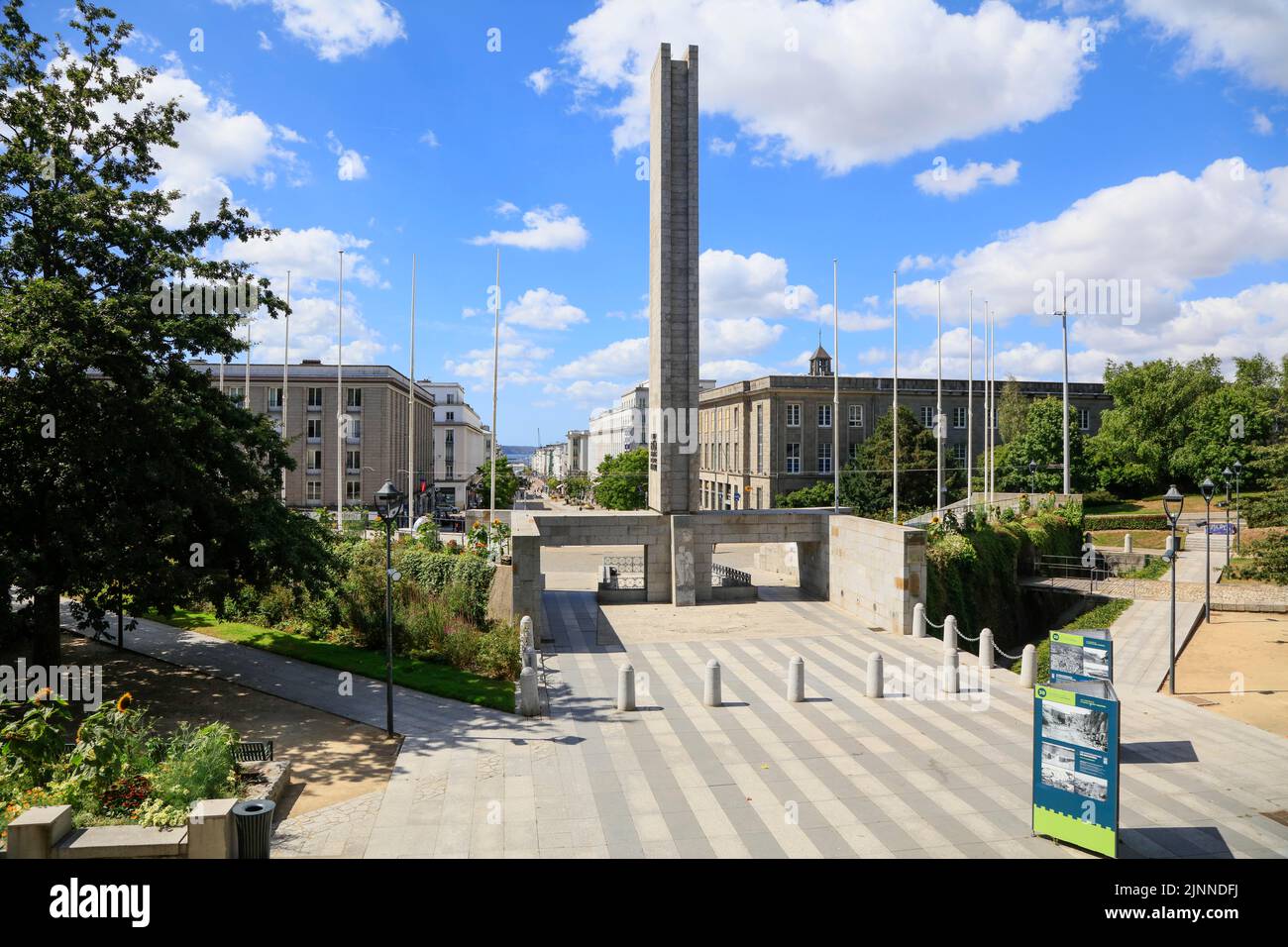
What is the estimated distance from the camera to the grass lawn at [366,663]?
1617cm

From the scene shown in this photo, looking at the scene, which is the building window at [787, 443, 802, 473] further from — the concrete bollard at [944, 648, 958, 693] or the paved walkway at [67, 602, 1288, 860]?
the concrete bollard at [944, 648, 958, 693]

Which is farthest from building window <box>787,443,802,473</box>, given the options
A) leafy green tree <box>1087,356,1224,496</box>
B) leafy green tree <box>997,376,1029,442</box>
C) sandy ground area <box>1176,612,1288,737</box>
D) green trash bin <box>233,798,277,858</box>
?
green trash bin <box>233,798,277,858</box>

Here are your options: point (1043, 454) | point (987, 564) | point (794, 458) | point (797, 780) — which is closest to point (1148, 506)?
point (1043, 454)

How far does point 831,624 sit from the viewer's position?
23.6m

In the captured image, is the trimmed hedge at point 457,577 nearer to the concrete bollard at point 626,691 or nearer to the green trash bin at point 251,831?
the concrete bollard at point 626,691

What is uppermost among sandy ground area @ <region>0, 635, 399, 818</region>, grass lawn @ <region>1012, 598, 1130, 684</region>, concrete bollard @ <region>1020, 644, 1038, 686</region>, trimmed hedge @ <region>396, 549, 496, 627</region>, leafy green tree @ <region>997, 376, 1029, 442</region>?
leafy green tree @ <region>997, 376, 1029, 442</region>

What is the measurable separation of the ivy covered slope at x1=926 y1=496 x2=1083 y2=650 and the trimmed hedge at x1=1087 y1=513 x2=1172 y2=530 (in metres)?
11.2

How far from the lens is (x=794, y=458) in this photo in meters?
68.7

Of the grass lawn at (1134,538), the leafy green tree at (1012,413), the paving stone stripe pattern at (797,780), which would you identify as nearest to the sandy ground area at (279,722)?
the paving stone stripe pattern at (797,780)

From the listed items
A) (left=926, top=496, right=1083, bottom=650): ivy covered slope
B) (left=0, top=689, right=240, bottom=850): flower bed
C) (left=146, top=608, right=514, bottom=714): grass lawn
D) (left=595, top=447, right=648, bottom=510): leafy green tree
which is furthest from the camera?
(left=595, top=447, right=648, bottom=510): leafy green tree

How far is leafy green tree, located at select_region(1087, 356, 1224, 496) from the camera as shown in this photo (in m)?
59.6

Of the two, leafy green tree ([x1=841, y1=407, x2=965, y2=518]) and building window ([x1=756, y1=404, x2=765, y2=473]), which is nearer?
leafy green tree ([x1=841, y1=407, x2=965, y2=518])
